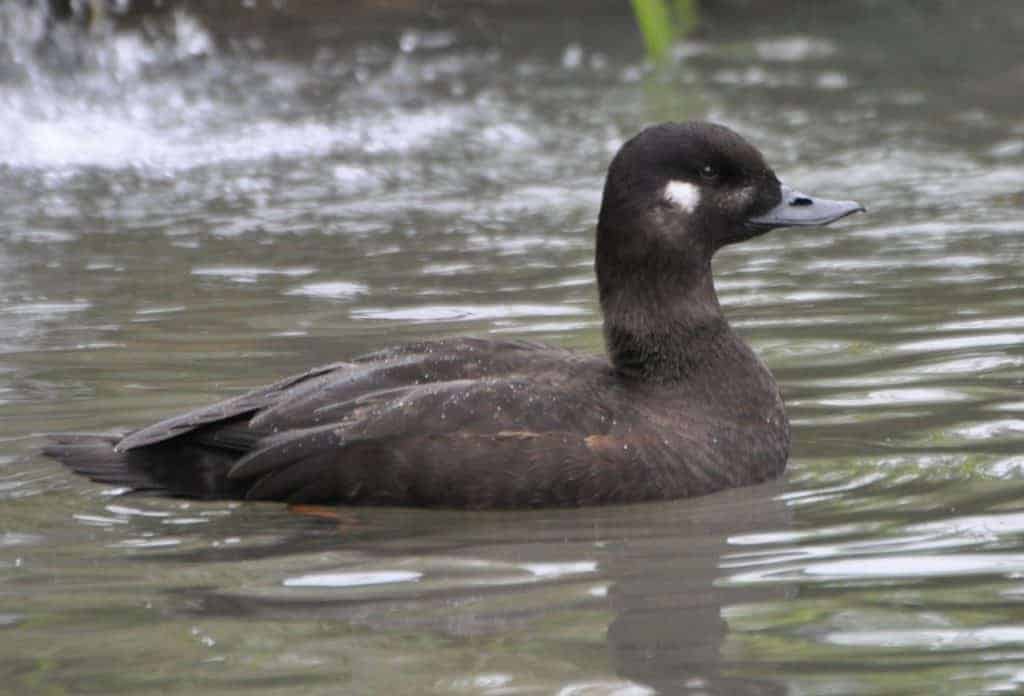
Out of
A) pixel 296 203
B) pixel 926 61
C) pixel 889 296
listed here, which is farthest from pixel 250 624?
pixel 926 61

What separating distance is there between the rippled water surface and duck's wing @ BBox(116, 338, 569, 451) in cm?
24

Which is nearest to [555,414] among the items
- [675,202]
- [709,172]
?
[675,202]

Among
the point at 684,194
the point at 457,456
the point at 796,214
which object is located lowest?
the point at 457,456

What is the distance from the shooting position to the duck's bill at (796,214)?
A: 6395mm

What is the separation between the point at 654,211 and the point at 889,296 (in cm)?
237

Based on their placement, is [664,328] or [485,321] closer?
[664,328]

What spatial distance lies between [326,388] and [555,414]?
2.22 ft

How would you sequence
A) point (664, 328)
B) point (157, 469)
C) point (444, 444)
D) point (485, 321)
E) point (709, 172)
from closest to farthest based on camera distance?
point (444, 444)
point (157, 469)
point (664, 328)
point (709, 172)
point (485, 321)

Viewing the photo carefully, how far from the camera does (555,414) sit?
224 inches

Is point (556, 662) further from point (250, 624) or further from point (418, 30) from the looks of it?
point (418, 30)

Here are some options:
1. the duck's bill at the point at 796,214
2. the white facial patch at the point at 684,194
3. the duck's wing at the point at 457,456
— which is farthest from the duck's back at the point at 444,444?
the duck's bill at the point at 796,214

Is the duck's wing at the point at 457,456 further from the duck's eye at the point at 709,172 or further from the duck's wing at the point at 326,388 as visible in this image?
the duck's eye at the point at 709,172

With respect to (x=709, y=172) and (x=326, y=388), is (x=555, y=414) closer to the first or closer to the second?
(x=326, y=388)

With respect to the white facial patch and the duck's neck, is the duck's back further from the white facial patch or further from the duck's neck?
the white facial patch
